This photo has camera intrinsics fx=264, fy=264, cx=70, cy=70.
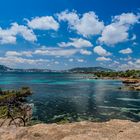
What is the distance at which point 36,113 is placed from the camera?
2638 inches

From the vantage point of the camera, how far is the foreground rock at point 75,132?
15039mm

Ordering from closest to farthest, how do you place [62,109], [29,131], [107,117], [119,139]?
[119,139], [29,131], [107,117], [62,109]

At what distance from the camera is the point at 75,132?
15961 mm

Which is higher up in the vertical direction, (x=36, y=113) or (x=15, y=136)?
(x=15, y=136)

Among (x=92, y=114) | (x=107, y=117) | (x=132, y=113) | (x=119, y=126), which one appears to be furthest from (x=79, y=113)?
(x=119, y=126)

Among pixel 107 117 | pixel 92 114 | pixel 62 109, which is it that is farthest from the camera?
pixel 62 109

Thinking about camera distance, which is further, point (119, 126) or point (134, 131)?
point (119, 126)

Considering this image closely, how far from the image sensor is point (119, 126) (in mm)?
17766

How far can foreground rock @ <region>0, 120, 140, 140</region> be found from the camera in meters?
15.0

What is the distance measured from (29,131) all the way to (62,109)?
191 ft

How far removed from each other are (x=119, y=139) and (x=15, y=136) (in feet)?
19.4

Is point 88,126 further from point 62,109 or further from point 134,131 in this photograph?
point 62,109

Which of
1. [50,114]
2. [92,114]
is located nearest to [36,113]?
[50,114]

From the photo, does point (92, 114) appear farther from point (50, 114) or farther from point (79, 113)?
point (50, 114)
